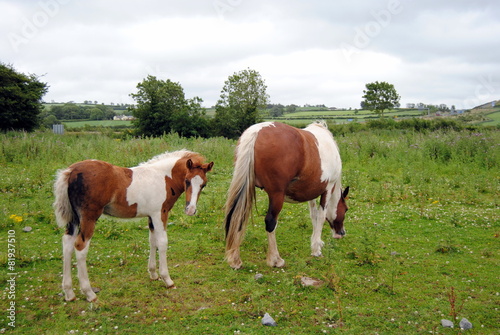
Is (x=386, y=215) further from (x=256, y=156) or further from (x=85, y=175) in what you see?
(x=85, y=175)

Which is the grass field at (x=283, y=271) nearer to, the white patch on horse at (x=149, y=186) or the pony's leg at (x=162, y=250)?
the pony's leg at (x=162, y=250)

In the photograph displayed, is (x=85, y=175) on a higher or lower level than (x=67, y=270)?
higher

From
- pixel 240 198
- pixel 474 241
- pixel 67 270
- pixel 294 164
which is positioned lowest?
pixel 474 241

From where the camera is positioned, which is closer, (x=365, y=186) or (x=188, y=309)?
(x=188, y=309)

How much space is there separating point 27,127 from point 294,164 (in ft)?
100

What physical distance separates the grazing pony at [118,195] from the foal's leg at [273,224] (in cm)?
132

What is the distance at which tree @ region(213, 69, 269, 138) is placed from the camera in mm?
44531

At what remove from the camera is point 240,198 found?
18.7ft

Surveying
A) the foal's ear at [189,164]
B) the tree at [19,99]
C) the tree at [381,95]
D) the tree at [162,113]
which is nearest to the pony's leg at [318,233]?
the foal's ear at [189,164]

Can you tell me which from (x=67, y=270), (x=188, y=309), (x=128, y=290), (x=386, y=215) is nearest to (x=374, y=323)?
(x=188, y=309)

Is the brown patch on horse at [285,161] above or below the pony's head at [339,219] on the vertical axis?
above

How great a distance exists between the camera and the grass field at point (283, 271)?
425 centimetres

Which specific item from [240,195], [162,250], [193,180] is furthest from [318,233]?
[162,250]

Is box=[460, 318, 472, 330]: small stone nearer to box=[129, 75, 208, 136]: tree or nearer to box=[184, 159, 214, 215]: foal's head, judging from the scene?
box=[184, 159, 214, 215]: foal's head
